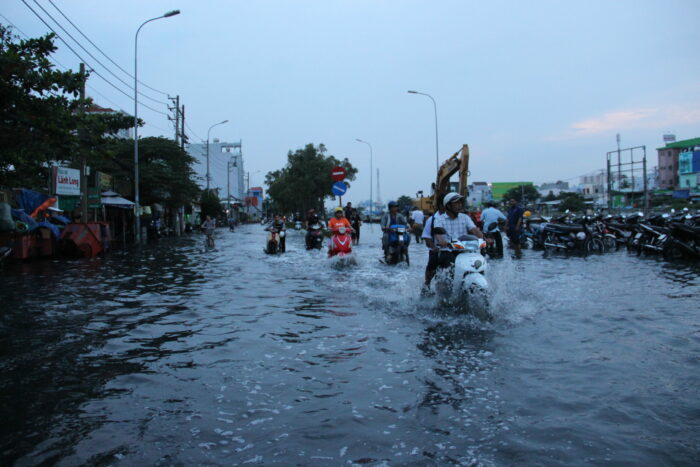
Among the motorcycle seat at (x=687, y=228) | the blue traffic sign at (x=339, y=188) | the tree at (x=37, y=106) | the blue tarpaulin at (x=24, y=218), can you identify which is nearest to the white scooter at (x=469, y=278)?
the tree at (x=37, y=106)

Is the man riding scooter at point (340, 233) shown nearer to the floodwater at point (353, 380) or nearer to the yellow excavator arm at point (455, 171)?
the floodwater at point (353, 380)

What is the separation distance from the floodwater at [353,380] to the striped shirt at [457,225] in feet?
2.51

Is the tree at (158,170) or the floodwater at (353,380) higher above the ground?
the tree at (158,170)

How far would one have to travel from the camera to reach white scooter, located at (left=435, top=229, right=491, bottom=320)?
6.36m

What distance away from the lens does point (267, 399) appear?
3727 millimetres

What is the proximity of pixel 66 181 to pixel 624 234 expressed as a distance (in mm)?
19410

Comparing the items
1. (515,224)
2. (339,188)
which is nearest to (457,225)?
(515,224)

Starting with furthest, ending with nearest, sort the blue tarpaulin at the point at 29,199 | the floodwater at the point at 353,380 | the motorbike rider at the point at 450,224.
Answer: the blue tarpaulin at the point at 29,199, the motorbike rider at the point at 450,224, the floodwater at the point at 353,380

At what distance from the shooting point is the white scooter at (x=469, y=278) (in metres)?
6.36

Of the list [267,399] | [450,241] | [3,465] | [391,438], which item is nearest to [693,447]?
[391,438]

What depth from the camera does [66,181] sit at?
19844 mm

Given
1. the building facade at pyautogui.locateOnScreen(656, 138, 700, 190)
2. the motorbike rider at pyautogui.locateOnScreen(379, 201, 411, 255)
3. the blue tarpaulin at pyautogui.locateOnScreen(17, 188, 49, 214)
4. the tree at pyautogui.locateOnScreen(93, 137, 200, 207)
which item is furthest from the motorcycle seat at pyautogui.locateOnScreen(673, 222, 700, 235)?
the building facade at pyautogui.locateOnScreen(656, 138, 700, 190)

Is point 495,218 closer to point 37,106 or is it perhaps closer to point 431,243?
point 431,243

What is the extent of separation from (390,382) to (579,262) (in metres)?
10.6
